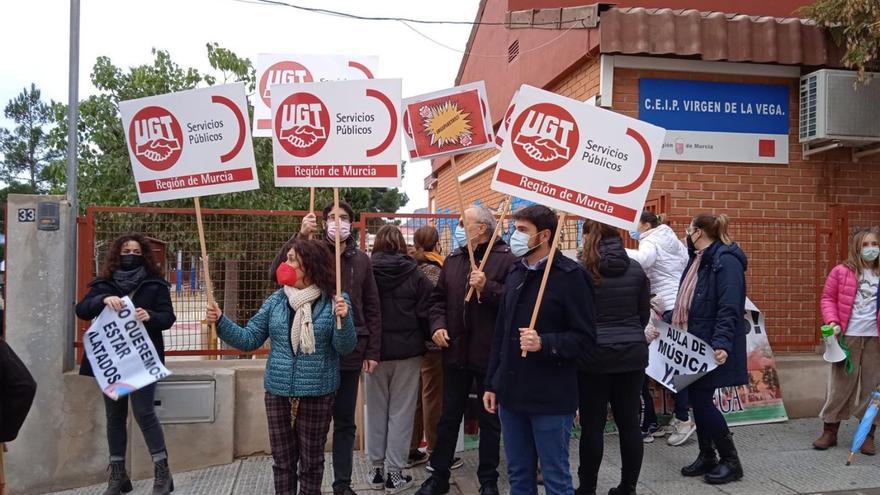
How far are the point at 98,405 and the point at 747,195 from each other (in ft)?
21.5

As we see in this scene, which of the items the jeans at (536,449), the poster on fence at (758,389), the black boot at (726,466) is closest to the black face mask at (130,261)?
the jeans at (536,449)

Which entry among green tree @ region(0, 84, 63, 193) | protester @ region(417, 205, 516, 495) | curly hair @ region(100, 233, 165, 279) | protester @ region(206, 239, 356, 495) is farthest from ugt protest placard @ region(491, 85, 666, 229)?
green tree @ region(0, 84, 63, 193)

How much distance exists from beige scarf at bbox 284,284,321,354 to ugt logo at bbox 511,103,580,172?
1524mm

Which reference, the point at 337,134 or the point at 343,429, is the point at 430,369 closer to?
the point at 343,429

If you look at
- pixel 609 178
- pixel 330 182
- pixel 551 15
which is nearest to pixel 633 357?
pixel 609 178

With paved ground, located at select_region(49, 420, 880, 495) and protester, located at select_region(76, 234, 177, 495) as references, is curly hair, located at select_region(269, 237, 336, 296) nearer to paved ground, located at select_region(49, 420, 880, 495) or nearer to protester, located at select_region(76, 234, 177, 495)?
protester, located at select_region(76, 234, 177, 495)

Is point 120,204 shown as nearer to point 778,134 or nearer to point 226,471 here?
point 226,471

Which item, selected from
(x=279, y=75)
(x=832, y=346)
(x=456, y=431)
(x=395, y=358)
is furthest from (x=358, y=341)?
(x=832, y=346)

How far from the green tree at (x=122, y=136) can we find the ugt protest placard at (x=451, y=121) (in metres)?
3.36

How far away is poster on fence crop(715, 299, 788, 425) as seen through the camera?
639cm

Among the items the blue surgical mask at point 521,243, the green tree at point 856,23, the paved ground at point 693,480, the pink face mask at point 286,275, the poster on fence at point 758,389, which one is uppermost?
the green tree at point 856,23

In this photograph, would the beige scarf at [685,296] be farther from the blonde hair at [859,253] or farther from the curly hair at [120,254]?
the curly hair at [120,254]

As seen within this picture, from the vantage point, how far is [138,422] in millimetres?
4848

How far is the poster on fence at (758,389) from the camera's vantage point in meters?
6.39
